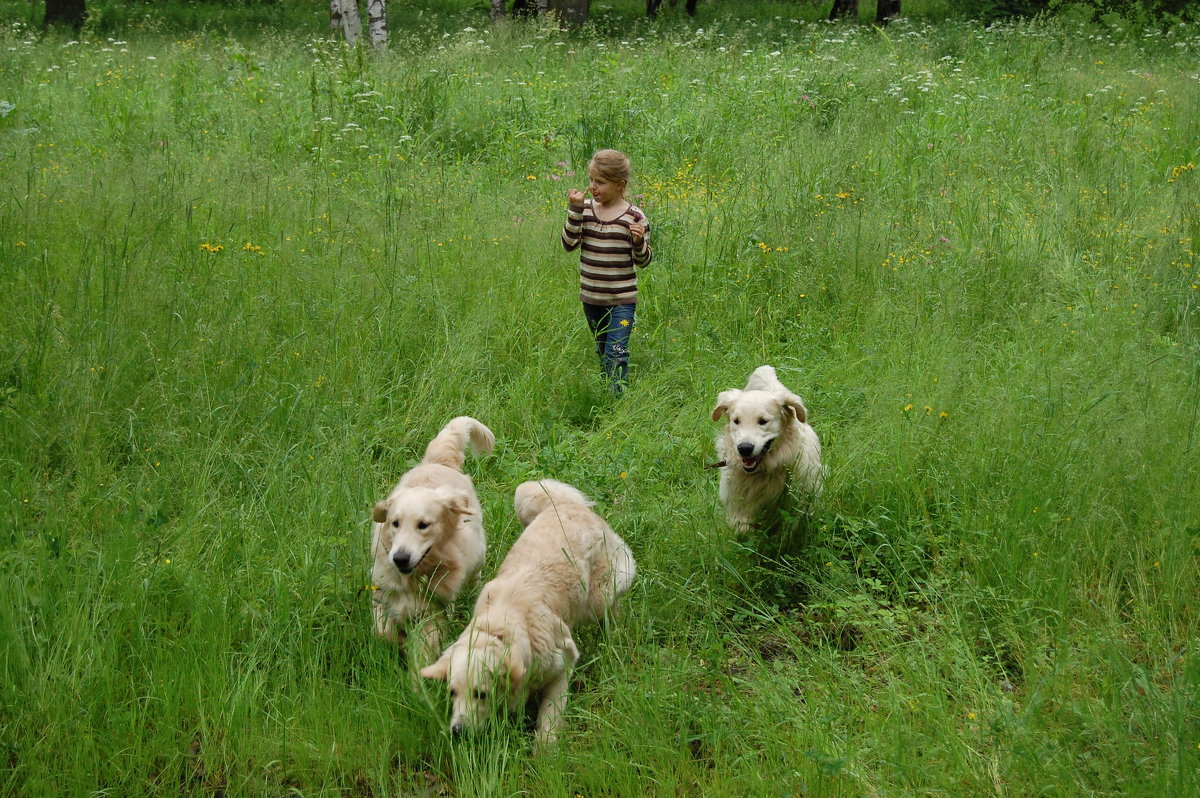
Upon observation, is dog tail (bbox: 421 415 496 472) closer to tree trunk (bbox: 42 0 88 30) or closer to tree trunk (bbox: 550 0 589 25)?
tree trunk (bbox: 550 0 589 25)

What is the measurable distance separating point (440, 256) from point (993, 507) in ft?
13.9

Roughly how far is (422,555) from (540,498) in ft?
2.65

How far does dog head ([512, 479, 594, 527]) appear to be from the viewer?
4360 mm

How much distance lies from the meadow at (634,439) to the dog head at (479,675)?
3.9 inches

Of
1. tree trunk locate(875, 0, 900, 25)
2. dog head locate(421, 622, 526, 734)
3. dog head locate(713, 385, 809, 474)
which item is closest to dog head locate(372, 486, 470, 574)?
dog head locate(421, 622, 526, 734)

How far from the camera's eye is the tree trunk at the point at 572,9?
64.1 ft

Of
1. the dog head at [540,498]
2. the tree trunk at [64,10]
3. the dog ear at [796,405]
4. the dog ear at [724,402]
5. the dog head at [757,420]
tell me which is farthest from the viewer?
the tree trunk at [64,10]

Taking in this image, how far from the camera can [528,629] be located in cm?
347

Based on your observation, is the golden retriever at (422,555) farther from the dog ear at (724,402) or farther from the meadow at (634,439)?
the dog ear at (724,402)

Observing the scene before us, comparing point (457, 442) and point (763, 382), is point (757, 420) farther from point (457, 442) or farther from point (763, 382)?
point (457, 442)

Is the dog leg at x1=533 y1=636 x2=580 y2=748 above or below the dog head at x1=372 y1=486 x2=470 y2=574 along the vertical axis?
below

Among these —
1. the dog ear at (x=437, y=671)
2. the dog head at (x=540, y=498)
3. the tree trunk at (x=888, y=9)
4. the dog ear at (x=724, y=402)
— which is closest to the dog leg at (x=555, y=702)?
the dog ear at (x=437, y=671)

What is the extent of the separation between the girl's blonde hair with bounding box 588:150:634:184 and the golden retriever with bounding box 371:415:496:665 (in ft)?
9.03

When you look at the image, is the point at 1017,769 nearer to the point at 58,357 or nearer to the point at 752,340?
the point at 752,340
